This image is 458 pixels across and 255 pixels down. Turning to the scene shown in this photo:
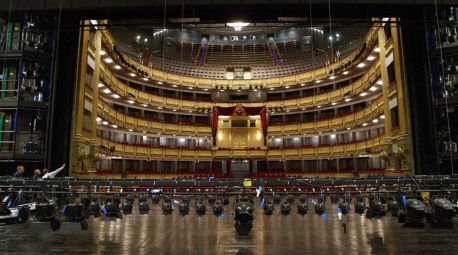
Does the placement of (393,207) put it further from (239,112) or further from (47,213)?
(239,112)

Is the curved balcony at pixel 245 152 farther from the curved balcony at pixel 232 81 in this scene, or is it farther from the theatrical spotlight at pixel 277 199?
the theatrical spotlight at pixel 277 199

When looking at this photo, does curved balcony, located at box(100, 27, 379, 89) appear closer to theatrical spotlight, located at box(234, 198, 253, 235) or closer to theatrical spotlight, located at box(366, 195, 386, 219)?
theatrical spotlight, located at box(366, 195, 386, 219)

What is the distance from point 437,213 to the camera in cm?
661

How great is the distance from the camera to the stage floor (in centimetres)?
502

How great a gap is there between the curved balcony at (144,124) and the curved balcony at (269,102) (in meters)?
1.91

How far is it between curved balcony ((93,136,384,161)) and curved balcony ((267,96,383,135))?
6.50ft

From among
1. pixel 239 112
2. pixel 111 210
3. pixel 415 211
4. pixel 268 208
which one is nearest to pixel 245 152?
pixel 239 112

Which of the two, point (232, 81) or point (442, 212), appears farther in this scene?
point (232, 81)

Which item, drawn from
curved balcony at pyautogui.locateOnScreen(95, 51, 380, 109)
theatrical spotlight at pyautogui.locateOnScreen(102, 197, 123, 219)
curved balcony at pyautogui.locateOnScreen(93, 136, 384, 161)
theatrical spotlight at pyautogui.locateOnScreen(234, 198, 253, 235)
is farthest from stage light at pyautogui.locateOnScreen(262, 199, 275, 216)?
curved balcony at pyautogui.locateOnScreen(93, 136, 384, 161)

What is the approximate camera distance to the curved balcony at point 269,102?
25439 millimetres

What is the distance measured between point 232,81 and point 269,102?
18.1 feet

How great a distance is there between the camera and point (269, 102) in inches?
1524

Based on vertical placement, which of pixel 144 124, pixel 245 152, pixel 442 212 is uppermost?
pixel 144 124

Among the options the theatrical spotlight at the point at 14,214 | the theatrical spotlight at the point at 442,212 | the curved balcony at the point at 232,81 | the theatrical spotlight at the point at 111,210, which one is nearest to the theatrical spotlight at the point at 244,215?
the theatrical spotlight at the point at 111,210
